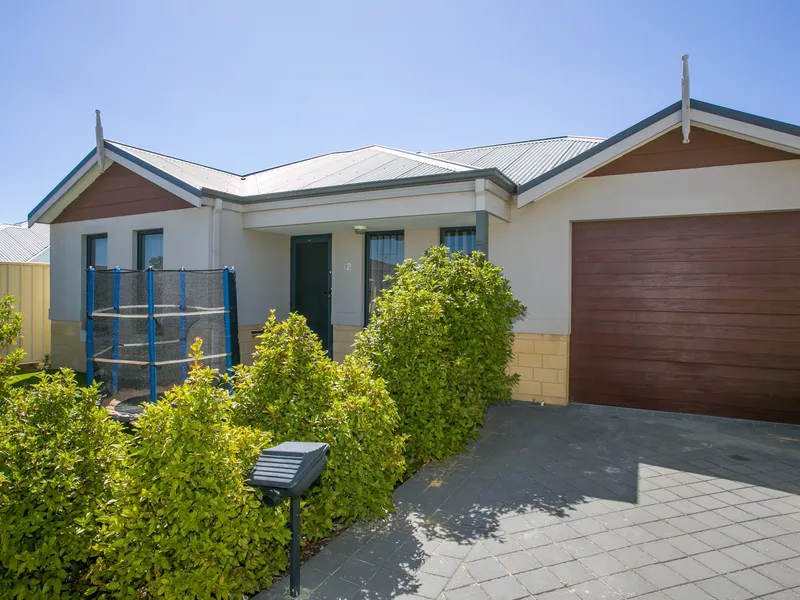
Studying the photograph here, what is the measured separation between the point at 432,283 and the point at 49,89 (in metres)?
8.49

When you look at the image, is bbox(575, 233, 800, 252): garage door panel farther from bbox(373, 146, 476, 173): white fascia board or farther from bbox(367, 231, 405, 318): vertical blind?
bbox(367, 231, 405, 318): vertical blind

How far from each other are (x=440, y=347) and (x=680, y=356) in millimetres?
3908

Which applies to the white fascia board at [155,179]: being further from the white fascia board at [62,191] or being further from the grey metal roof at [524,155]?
the grey metal roof at [524,155]

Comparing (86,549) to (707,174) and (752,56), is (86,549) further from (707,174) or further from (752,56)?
(752,56)

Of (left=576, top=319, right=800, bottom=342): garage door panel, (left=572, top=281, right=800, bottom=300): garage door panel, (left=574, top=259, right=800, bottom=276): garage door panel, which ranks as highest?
(left=574, top=259, right=800, bottom=276): garage door panel

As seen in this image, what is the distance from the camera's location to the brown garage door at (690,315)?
614 cm

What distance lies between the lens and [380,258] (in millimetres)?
9055

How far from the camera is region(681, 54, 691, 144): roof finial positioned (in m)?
5.67

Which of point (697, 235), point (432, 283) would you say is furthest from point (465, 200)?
point (697, 235)

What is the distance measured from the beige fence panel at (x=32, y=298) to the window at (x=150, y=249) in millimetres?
3705

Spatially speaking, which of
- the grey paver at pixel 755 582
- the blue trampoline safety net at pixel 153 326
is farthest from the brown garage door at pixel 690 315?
the blue trampoline safety net at pixel 153 326

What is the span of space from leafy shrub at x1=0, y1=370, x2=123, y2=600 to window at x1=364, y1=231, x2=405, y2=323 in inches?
247

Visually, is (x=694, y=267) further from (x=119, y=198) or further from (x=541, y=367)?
(x=119, y=198)

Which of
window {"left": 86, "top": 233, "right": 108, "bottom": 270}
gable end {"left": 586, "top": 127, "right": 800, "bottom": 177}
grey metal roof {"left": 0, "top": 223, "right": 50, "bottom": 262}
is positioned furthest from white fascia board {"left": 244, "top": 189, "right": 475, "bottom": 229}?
grey metal roof {"left": 0, "top": 223, "right": 50, "bottom": 262}
